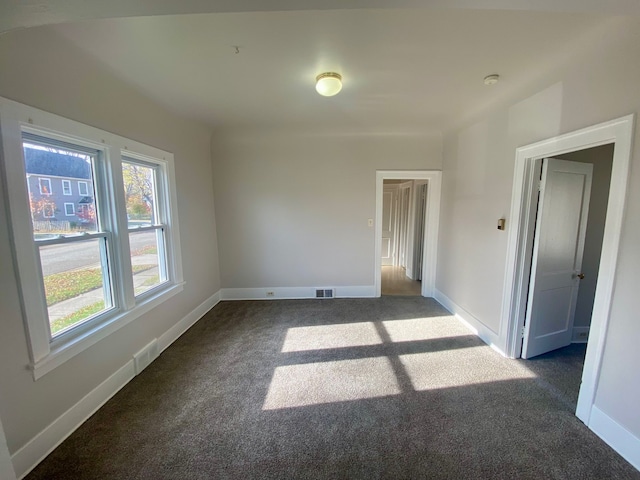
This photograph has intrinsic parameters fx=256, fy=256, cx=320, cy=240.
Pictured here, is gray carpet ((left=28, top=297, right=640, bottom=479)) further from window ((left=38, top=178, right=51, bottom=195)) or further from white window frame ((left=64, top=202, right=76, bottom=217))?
window ((left=38, top=178, right=51, bottom=195))

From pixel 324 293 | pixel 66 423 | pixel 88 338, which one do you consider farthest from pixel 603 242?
pixel 66 423

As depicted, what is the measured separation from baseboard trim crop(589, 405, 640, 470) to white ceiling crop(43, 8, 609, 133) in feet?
8.09

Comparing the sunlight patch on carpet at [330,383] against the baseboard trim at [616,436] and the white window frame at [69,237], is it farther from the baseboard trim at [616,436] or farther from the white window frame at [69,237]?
the white window frame at [69,237]

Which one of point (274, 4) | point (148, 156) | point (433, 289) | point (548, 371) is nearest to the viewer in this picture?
point (274, 4)

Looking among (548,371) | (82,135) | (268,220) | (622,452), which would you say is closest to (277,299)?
(268,220)

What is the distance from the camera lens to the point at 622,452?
1579 mm

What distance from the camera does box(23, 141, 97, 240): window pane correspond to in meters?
1.64

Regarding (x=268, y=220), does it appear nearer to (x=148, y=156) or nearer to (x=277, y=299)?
(x=277, y=299)

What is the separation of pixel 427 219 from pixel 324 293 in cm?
211

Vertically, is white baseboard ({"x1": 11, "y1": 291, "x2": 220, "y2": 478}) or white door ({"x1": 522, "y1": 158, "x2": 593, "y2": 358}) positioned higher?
white door ({"x1": 522, "y1": 158, "x2": 593, "y2": 358})

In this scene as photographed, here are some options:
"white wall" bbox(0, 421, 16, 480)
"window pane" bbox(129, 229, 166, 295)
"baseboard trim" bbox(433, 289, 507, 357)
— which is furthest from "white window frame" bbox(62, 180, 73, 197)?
"baseboard trim" bbox(433, 289, 507, 357)

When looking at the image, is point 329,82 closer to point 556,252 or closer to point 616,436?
point 556,252

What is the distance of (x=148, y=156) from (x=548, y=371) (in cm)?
438

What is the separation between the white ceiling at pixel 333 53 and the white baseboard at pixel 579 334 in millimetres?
2689
